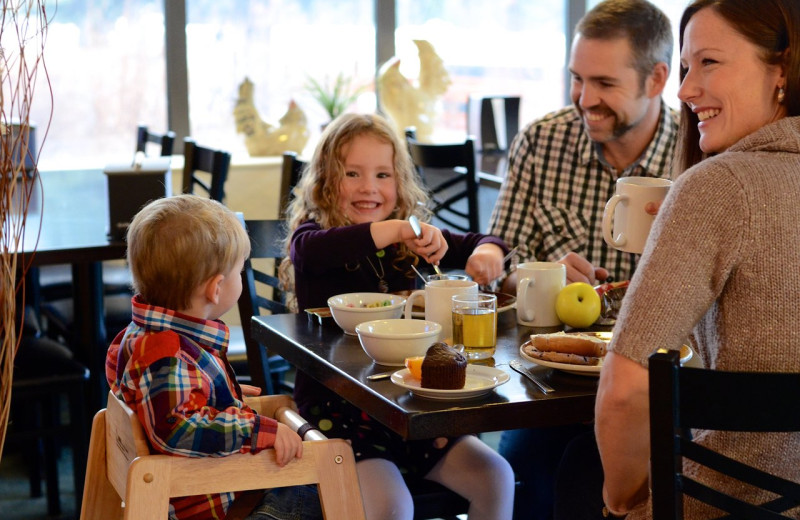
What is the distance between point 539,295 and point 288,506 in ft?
1.90

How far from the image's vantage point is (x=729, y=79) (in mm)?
1254

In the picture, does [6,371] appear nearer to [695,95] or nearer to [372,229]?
[372,229]

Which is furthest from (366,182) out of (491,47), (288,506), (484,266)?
(491,47)

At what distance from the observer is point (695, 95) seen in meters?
1.33

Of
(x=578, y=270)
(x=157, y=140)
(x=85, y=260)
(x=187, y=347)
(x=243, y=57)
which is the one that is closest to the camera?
(x=187, y=347)

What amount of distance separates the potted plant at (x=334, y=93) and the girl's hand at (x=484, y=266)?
295cm

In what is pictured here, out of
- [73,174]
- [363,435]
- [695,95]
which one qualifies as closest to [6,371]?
[363,435]

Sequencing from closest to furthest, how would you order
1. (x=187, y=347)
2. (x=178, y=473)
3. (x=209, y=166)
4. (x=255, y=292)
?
(x=178, y=473)
(x=187, y=347)
(x=255, y=292)
(x=209, y=166)

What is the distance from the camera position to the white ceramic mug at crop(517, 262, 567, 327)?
5.69 ft

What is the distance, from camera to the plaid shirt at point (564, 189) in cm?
233

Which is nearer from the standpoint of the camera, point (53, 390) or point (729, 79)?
point (729, 79)

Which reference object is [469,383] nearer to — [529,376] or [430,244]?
[529,376]

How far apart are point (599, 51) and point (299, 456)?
131 cm

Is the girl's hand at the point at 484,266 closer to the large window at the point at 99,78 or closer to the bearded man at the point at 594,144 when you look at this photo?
the bearded man at the point at 594,144
